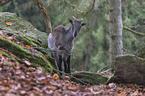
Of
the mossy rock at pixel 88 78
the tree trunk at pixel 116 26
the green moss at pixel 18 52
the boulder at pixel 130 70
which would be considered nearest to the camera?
the green moss at pixel 18 52

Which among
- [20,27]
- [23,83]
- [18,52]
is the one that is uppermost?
[20,27]

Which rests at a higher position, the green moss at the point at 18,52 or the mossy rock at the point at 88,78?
the green moss at the point at 18,52

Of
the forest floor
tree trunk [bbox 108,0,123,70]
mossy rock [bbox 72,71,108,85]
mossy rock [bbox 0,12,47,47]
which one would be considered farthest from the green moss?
tree trunk [bbox 108,0,123,70]

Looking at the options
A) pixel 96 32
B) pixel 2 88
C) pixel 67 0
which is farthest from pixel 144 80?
pixel 96 32

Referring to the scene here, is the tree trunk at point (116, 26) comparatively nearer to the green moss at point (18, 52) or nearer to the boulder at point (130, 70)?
the boulder at point (130, 70)

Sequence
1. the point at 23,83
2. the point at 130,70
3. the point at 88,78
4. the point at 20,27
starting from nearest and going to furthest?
1. the point at 23,83
2. the point at 130,70
3. the point at 88,78
4. the point at 20,27

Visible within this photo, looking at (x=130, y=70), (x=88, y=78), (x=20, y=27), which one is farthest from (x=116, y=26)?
(x=20, y=27)

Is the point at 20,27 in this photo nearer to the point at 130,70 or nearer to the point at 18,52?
the point at 18,52

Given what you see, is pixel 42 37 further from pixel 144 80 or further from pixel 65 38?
pixel 144 80

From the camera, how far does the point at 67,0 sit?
31.2 ft

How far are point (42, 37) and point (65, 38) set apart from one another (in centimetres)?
216

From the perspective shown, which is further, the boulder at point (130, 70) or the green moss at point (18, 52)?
the boulder at point (130, 70)

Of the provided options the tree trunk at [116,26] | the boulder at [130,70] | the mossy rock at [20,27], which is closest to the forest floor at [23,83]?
the boulder at [130,70]

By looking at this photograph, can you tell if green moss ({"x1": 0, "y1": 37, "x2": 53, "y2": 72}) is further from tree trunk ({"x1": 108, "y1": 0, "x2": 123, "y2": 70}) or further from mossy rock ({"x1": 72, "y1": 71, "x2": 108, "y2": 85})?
tree trunk ({"x1": 108, "y1": 0, "x2": 123, "y2": 70})
